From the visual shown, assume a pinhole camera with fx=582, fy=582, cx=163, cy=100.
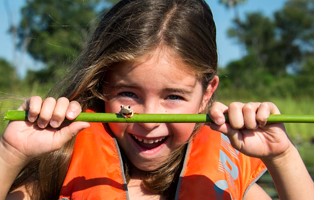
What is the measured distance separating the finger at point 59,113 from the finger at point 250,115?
1.67ft

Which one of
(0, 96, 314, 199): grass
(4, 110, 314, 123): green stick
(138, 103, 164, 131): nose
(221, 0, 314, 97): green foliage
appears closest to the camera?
(4, 110, 314, 123): green stick

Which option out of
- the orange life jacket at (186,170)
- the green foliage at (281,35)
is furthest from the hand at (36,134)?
the green foliage at (281,35)

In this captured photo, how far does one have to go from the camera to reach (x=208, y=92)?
88.1 inches

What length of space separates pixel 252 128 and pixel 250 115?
51 millimetres

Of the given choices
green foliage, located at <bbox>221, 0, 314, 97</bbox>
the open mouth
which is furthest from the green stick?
green foliage, located at <bbox>221, 0, 314, 97</bbox>

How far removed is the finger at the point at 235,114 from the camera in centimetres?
164

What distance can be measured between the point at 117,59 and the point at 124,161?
420 millimetres

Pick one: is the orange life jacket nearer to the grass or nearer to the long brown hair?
the long brown hair

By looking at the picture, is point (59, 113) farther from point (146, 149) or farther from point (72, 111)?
point (146, 149)

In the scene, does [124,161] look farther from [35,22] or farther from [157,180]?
[35,22]

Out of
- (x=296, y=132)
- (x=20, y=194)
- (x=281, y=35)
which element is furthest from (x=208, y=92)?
(x=281, y=35)

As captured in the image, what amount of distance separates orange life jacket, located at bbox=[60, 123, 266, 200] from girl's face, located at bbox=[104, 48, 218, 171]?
0.10m

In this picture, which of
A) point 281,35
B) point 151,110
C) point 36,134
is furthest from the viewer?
point 281,35

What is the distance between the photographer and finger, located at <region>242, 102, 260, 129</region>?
1645 millimetres
